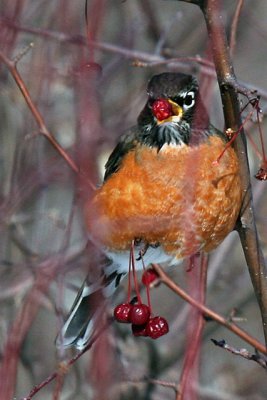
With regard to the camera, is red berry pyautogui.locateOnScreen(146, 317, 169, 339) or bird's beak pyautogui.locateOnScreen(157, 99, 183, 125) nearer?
red berry pyautogui.locateOnScreen(146, 317, 169, 339)

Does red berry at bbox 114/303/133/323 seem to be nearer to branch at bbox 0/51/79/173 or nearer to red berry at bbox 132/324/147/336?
red berry at bbox 132/324/147/336

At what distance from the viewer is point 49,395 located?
179 inches

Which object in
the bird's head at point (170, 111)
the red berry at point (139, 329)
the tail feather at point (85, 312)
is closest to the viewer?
the red berry at point (139, 329)

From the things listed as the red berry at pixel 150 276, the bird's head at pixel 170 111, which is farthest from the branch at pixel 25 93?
the red berry at pixel 150 276

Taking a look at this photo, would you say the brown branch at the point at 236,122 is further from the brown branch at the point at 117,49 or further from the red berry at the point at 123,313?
the red berry at the point at 123,313

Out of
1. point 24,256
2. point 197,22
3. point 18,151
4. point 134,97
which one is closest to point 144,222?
point 18,151

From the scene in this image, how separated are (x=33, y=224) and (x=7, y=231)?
153 millimetres

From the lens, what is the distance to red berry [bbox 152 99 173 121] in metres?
2.78

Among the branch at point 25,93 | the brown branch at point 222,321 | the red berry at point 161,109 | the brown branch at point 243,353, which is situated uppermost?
the branch at point 25,93

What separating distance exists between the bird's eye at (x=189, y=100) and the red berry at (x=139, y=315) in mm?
661

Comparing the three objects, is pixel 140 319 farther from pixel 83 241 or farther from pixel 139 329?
pixel 83 241

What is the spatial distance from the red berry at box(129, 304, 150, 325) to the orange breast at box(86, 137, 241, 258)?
29cm

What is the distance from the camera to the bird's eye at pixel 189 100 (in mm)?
2863

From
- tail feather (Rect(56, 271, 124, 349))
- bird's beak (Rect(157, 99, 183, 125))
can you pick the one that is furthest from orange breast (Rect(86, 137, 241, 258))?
tail feather (Rect(56, 271, 124, 349))
